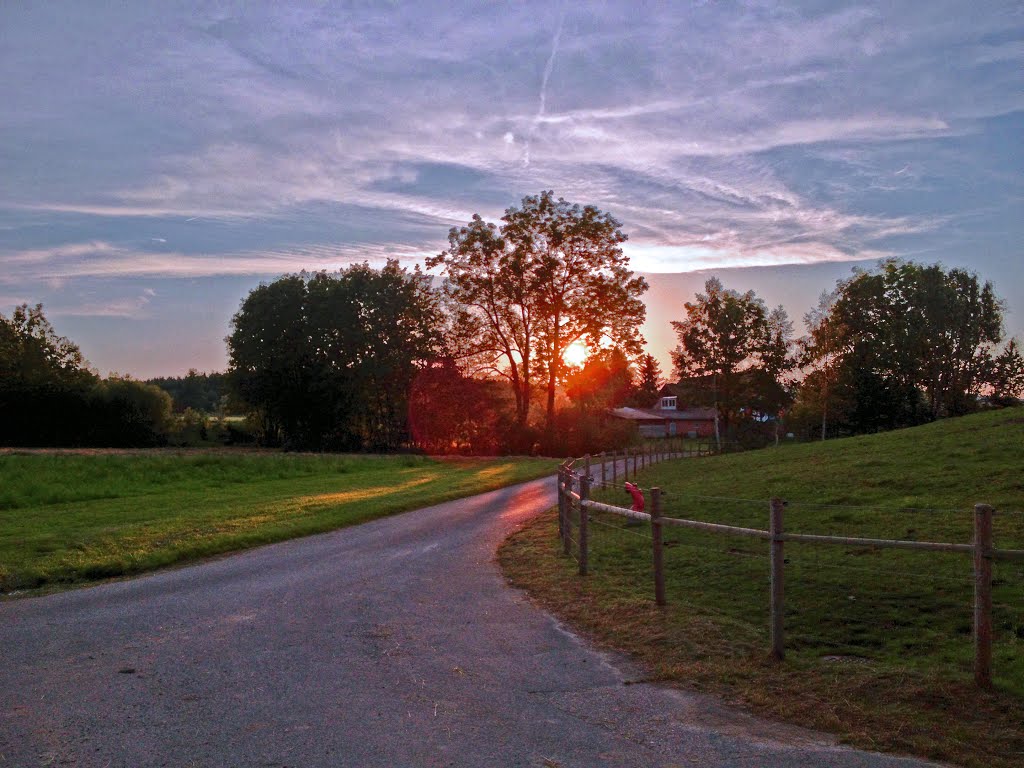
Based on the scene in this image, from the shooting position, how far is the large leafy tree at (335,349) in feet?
208

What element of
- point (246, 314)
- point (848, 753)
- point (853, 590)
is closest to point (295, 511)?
point (853, 590)

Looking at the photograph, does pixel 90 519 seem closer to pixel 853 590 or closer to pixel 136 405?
pixel 853 590

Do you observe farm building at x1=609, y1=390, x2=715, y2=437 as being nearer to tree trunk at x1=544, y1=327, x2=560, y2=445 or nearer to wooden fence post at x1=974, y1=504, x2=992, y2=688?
tree trunk at x1=544, y1=327, x2=560, y2=445

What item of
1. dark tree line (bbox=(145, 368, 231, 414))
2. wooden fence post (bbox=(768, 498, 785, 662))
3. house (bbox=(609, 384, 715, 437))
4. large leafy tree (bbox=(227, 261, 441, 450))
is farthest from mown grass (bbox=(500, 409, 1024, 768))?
dark tree line (bbox=(145, 368, 231, 414))

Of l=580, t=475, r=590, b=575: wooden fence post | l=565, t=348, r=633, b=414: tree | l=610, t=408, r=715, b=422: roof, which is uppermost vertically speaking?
l=565, t=348, r=633, b=414: tree

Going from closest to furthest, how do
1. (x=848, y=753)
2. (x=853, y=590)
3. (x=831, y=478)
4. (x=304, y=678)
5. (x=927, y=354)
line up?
1. (x=848, y=753)
2. (x=304, y=678)
3. (x=853, y=590)
4. (x=831, y=478)
5. (x=927, y=354)

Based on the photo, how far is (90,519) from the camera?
20594 mm

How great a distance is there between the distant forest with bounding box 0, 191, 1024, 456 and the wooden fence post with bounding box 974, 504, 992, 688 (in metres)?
51.1

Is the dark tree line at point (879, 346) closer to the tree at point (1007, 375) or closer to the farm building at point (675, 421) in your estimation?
the tree at point (1007, 375)

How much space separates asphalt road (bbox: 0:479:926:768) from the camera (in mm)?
5172

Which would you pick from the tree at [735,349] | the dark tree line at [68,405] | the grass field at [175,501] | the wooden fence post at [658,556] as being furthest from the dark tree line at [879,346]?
the wooden fence post at [658,556]

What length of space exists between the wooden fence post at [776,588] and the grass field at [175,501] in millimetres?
10082

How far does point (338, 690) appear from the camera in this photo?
6.46 metres

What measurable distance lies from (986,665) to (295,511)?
17570 millimetres
